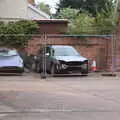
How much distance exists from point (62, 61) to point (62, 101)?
10.9 m

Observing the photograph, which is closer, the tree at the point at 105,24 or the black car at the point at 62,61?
the black car at the point at 62,61

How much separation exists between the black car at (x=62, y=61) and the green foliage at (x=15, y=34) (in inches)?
112

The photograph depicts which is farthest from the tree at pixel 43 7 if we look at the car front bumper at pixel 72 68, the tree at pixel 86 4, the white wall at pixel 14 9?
the car front bumper at pixel 72 68

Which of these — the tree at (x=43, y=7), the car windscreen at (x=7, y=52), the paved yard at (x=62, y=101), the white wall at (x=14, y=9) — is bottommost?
the paved yard at (x=62, y=101)

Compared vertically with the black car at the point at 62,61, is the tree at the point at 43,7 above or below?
above

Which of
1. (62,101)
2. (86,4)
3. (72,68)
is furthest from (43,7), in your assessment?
(62,101)

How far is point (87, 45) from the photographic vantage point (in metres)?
30.9

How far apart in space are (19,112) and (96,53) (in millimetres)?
18177

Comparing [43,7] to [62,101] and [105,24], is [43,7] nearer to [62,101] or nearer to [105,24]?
[105,24]

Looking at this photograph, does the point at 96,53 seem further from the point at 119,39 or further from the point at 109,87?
the point at 109,87

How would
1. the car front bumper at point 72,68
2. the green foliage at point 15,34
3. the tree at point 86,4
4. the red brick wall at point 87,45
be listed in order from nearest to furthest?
1. the car front bumper at point 72,68
2. the red brick wall at point 87,45
3. the green foliage at point 15,34
4. the tree at point 86,4

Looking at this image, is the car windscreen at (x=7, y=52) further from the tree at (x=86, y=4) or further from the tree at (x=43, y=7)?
the tree at (x=43, y=7)

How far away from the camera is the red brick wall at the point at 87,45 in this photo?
30381mm

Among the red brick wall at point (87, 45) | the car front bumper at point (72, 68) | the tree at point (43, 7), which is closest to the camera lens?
the car front bumper at point (72, 68)
